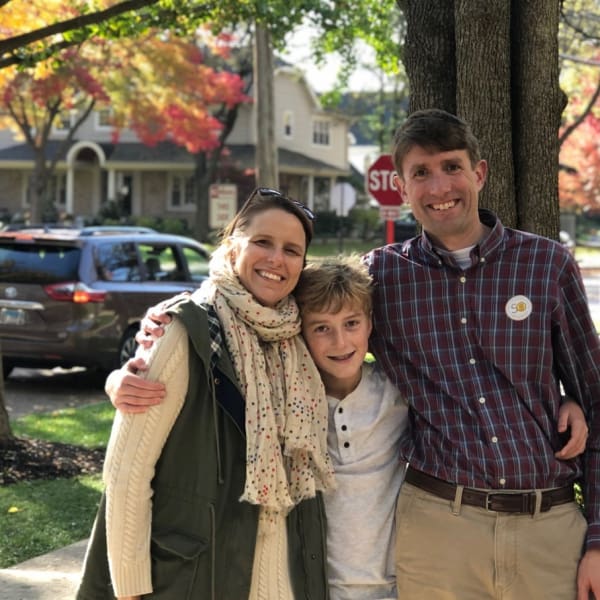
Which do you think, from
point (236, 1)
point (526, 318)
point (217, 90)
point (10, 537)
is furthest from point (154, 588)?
point (217, 90)

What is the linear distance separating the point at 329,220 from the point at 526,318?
39.5m

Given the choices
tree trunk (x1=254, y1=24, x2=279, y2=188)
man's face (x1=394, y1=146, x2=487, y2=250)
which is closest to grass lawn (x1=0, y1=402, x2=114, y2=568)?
man's face (x1=394, y1=146, x2=487, y2=250)

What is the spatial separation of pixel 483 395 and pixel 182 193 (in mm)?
42660

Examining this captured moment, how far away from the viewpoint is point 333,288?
2.92 meters

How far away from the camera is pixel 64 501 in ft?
21.1

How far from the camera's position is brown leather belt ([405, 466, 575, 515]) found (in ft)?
9.14

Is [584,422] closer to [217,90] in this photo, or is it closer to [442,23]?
[442,23]

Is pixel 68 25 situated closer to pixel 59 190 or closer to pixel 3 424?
pixel 3 424

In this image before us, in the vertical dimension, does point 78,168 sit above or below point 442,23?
above

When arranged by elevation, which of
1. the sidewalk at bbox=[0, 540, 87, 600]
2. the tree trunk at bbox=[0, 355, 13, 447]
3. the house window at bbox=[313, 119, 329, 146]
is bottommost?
the sidewalk at bbox=[0, 540, 87, 600]

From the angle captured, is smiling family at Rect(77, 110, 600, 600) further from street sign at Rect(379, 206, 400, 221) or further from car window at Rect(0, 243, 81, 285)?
street sign at Rect(379, 206, 400, 221)

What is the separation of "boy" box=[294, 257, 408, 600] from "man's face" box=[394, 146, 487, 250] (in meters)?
0.27

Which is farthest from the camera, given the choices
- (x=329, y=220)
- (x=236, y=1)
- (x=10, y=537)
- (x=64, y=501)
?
(x=329, y=220)

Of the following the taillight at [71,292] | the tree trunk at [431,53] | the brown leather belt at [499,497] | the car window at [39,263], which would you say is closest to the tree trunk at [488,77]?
the tree trunk at [431,53]
